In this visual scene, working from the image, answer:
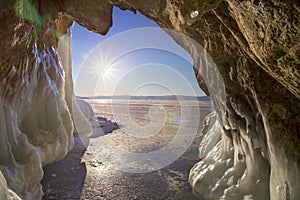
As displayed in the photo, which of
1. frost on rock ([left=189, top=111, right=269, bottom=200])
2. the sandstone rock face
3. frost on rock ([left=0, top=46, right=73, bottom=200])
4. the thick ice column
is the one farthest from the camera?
the thick ice column

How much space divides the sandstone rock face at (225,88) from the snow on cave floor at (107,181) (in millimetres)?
391

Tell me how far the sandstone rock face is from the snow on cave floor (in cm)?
39

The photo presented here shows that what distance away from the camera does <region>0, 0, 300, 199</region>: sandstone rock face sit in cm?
196

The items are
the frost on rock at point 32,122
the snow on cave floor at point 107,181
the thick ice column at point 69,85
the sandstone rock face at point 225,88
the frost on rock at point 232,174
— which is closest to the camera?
the sandstone rock face at point 225,88

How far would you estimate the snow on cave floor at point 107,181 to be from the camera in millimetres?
4949

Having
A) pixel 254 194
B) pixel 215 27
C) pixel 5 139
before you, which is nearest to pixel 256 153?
pixel 254 194

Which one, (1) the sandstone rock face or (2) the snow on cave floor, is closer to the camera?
(1) the sandstone rock face

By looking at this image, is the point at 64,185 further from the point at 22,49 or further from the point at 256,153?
the point at 256,153

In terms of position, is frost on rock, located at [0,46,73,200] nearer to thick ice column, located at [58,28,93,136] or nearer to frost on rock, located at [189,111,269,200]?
thick ice column, located at [58,28,93,136]

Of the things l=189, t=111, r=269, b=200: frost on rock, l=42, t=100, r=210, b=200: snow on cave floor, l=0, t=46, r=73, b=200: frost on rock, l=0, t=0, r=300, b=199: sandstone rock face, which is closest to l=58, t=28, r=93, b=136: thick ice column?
l=0, t=46, r=73, b=200: frost on rock

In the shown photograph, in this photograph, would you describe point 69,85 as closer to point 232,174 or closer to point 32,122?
point 32,122

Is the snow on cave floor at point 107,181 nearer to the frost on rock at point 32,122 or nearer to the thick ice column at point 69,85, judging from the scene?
the frost on rock at point 32,122

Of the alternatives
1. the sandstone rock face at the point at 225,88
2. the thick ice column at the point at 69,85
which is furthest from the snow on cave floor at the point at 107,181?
the thick ice column at the point at 69,85

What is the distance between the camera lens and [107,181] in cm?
584
